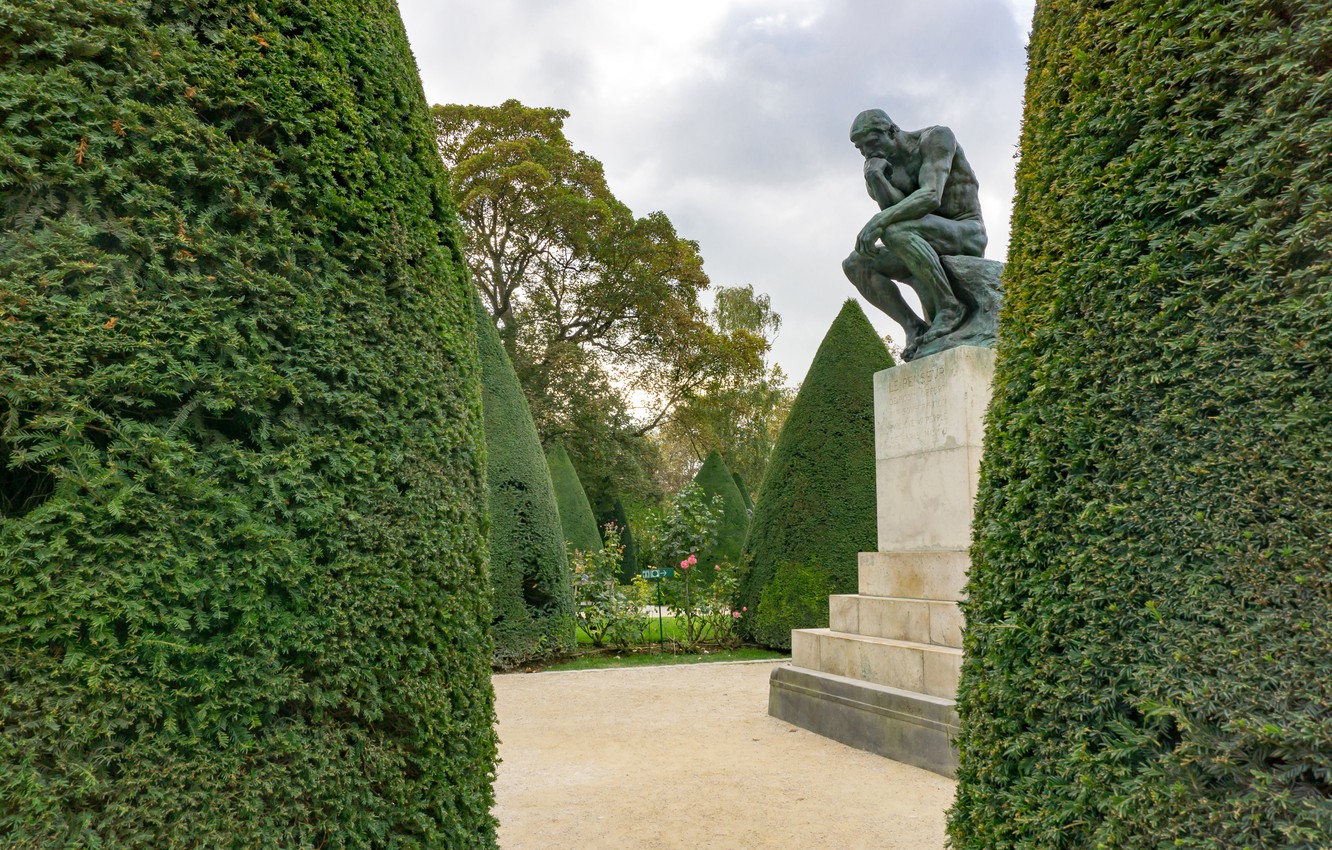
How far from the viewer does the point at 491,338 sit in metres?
10.1

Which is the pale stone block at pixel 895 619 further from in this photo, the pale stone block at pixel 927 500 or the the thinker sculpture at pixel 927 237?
the the thinker sculpture at pixel 927 237

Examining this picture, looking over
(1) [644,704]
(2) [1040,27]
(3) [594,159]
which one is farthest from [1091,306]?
(3) [594,159]

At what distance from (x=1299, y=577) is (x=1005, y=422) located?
0.93 metres

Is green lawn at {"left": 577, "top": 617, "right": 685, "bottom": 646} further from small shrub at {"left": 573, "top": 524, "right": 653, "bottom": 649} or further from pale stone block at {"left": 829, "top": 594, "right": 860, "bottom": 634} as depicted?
pale stone block at {"left": 829, "top": 594, "right": 860, "bottom": 634}

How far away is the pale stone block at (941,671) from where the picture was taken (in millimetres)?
4820

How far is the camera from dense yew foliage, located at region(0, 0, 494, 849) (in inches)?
68.0

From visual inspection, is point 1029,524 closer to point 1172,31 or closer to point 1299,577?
point 1299,577

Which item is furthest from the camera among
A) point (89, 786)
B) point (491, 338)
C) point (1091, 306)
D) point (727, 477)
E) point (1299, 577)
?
point (727, 477)

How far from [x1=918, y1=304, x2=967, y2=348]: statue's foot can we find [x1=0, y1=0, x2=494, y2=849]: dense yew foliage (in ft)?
15.7

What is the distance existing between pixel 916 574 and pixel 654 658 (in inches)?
204

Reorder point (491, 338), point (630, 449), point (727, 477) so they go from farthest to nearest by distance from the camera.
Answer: point (630, 449) → point (727, 477) → point (491, 338)

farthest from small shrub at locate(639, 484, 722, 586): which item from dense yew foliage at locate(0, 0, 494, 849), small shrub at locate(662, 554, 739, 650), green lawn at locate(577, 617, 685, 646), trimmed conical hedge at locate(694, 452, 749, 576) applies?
dense yew foliage at locate(0, 0, 494, 849)

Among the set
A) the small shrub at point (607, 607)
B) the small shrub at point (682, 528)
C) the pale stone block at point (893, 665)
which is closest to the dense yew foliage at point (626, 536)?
the small shrub at point (682, 528)

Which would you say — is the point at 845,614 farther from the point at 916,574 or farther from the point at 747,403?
the point at 747,403
